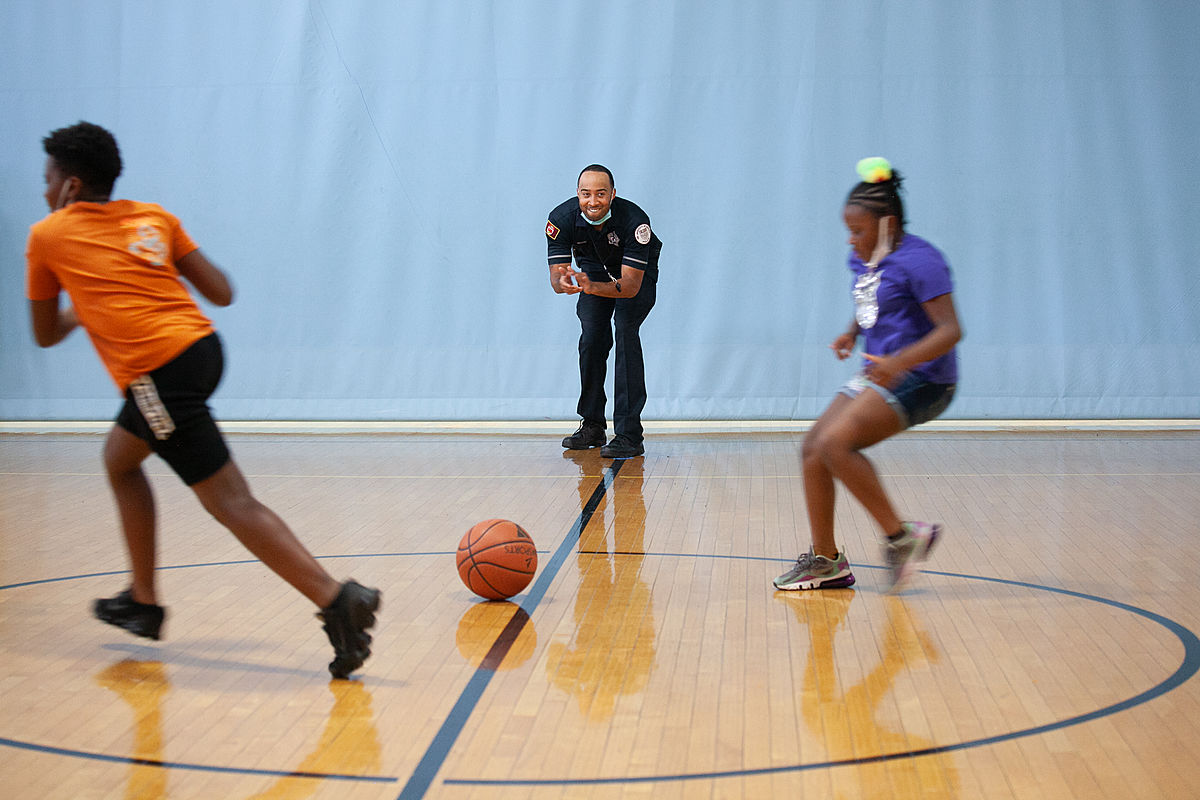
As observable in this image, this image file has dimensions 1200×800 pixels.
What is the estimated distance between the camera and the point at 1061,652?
10.2 feet

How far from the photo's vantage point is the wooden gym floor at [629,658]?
2365 millimetres

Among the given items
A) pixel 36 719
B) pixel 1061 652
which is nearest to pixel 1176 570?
pixel 1061 652

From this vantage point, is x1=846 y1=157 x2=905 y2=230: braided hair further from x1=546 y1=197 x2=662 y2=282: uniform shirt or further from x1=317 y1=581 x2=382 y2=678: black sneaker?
x1=546 y1=197 x2=662 y2=282: uniform shirt

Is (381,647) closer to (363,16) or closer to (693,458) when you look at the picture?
(693,458)

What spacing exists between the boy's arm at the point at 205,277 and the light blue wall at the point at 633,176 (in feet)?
16.2

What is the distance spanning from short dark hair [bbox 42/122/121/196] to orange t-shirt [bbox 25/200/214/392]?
7 centimetres

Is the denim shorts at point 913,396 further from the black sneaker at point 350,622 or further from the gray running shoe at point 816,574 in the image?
the black sneaker at point 350,622

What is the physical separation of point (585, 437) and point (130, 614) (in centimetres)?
393

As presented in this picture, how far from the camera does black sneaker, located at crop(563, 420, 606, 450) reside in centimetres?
686

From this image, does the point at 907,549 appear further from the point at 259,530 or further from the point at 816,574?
the point at 259,530

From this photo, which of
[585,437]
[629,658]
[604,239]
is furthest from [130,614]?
[585,437]

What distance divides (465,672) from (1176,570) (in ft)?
8.07

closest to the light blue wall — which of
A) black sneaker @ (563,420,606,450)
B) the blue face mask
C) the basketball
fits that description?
black sneaker @ (563,420,606,450)

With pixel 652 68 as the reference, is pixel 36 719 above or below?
below
